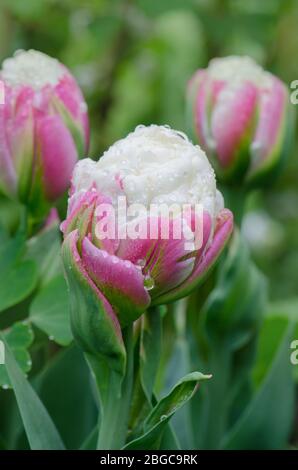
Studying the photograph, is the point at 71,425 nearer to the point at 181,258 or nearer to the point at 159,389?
the point at 159,389

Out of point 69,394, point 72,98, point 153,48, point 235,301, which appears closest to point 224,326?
point 235,301

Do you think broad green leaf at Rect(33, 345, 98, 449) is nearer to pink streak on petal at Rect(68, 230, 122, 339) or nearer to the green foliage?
the green foliage

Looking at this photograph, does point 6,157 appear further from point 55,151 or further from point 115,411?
point 115,411

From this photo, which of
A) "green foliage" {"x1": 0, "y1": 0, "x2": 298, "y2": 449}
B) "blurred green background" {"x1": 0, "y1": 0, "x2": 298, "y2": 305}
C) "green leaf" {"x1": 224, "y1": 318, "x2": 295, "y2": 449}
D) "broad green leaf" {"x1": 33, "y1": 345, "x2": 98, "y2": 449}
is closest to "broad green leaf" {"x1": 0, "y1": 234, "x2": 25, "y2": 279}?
"green foliage" {"x1": 0, "y1": 0, "x2": 298, "y2": 449}

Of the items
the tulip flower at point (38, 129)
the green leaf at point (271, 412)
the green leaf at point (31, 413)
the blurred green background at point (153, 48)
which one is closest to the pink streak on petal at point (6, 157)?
the tulip flower at point (38, 129)

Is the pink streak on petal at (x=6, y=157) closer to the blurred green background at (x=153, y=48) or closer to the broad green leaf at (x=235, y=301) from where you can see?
the broad green leaf at (x=235, y=301)
